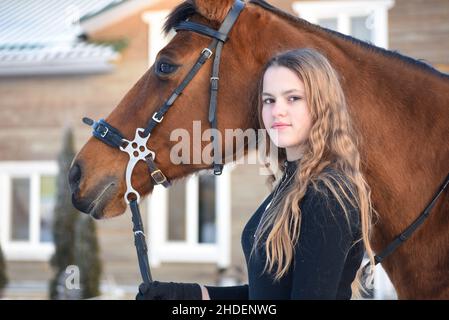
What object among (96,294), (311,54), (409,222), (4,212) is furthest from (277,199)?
(4,212)

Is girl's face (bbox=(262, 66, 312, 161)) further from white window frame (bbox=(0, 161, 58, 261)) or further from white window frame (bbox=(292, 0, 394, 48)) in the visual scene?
white window frame (bbox=(0, 161, 58, 261))

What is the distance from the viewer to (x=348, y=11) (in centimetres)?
782

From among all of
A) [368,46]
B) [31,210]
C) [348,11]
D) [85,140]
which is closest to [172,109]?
[368,46]

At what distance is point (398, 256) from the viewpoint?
7.07ft

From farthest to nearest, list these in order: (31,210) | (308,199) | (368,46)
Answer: (31,210)
(368,46)
(308,199)

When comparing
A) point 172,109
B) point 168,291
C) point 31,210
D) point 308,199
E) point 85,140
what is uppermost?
point 85,140

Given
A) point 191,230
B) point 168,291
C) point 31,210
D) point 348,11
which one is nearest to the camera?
point 168,291

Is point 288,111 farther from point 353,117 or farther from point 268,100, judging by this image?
point 353,117

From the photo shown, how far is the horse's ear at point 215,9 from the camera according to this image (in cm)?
236

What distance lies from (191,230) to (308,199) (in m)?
6.77

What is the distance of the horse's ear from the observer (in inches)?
92.9

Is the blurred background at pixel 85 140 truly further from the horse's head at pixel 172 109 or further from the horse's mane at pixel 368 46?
the horse's mane at pixel 368 46

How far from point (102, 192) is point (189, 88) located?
1.77 feet

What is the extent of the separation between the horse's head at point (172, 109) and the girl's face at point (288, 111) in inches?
19.1
